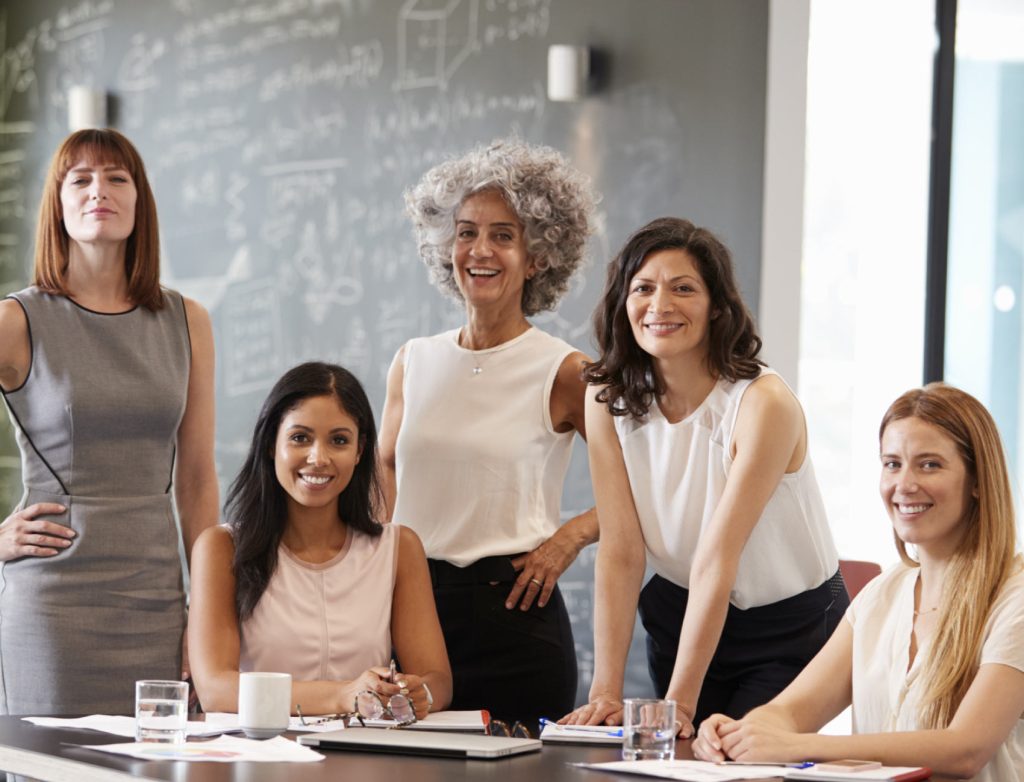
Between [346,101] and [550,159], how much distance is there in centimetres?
237

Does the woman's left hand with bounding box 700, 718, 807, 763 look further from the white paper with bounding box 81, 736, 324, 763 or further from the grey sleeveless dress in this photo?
the grey sleeveless dress

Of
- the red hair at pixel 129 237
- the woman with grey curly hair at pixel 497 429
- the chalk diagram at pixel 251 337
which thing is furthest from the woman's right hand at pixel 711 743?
the chalk diagram at pixel 251 337

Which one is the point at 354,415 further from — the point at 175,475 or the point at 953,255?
the point at 953,255

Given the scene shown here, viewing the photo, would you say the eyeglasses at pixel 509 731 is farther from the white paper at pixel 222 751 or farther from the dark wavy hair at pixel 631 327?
the dark wavy hair at pixel 631 327

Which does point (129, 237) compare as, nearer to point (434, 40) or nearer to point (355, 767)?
point (355, 767)

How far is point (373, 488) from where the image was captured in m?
2.64

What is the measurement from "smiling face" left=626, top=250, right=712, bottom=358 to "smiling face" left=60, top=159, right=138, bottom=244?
3.05 ft

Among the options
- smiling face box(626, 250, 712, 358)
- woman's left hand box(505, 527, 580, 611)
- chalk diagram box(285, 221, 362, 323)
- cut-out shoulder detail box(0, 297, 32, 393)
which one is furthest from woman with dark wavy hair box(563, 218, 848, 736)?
chalk diagram box(285, 221, 362, 323)

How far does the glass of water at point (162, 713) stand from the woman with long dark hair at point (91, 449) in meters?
0.70

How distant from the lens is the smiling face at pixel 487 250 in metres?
2.82

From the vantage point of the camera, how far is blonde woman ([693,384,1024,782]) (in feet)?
6.07

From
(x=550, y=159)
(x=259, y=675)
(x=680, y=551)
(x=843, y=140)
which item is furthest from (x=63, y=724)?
(x=843, y=140)

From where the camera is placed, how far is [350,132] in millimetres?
5113

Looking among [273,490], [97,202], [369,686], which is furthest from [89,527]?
[369,686]
